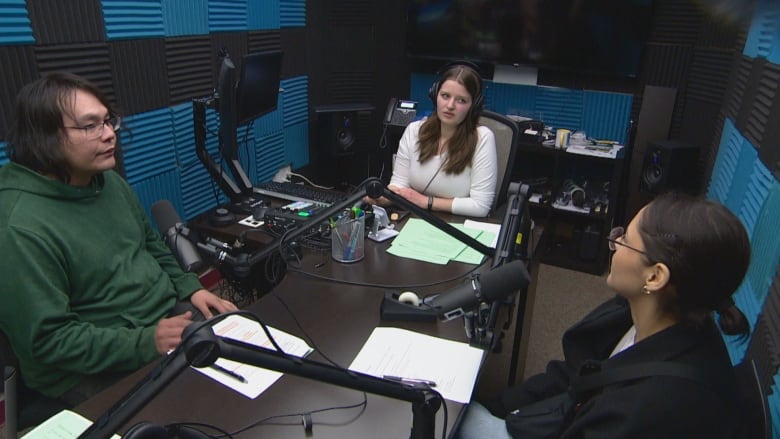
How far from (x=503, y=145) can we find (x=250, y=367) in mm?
1694

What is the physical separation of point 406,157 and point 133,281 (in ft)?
4.39

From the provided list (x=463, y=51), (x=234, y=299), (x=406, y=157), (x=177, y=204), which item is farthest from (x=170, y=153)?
(x=463, y=51)

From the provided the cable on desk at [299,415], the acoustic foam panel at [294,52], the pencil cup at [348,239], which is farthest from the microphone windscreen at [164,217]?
the acoustic foam panel at [294,52]

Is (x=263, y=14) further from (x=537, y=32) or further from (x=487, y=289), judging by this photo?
(x=487, y=289)

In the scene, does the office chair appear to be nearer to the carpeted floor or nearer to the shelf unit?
the carpeted floor

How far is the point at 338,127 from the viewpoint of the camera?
12.7 feet

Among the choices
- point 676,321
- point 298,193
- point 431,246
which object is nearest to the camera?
point 676,321

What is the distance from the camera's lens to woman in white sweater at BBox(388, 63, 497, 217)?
7.30 ft

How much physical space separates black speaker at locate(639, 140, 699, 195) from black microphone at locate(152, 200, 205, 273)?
2790mm

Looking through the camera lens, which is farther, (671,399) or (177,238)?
(177,238)

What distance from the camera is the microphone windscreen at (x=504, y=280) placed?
107 centimetres

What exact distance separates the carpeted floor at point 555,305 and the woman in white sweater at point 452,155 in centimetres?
87

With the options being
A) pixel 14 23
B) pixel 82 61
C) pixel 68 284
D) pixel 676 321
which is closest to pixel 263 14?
Result: pixel 82 61

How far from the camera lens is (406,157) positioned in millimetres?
2443
